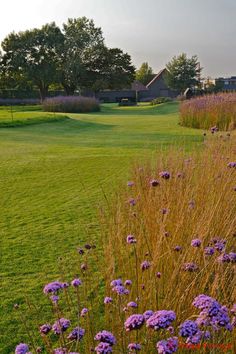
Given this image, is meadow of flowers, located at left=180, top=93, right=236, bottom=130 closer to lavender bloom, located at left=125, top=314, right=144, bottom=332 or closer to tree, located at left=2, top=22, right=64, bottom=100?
lavender bloom, located at left=125, top=314, right=144, bottom=332

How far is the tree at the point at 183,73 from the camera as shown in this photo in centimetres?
6456

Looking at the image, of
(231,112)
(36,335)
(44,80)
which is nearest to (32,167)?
(36,335)

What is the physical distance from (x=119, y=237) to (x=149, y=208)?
15.2 inches

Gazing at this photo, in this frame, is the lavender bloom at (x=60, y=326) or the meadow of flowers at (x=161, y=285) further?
the lavender bloom at (x=60, y=326)

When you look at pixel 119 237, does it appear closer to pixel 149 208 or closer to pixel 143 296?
pixel 149 208

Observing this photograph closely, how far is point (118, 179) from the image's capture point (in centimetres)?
723

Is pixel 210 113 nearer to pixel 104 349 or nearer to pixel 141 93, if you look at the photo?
pixel 104 349

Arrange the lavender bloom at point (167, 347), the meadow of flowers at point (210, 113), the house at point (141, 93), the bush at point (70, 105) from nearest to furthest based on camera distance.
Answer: the lavender bloom at point (167, 347) → the meadow of flowers at point (210, 113) → the bush at point (70, 105) → the house at point (141, 93)

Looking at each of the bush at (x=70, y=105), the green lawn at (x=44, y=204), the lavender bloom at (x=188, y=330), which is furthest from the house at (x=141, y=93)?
the lavender bloom at (x=188, y=330)

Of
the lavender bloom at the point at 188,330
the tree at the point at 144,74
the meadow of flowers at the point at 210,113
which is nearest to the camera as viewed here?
the lavender bloom at the point at 188,330

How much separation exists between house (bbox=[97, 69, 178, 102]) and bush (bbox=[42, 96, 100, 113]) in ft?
87.8

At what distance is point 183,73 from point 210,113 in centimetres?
4970

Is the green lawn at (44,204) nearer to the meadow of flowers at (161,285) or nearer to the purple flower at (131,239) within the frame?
the meadow of flowers at (161,285)

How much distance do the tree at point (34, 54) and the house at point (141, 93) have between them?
36.9 ft
